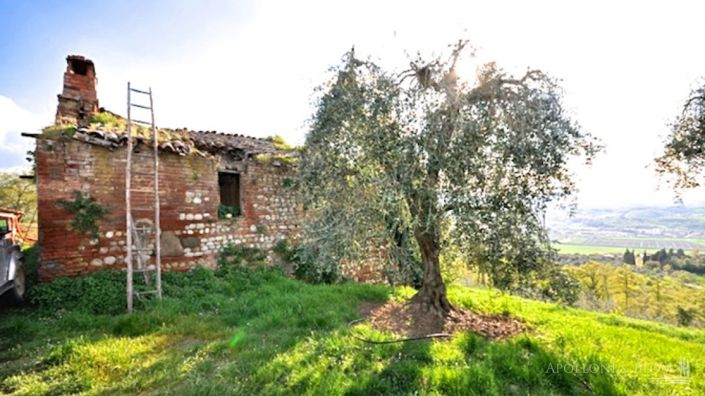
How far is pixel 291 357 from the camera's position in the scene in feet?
15.3

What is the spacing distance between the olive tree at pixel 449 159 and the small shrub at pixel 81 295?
475 centimetres

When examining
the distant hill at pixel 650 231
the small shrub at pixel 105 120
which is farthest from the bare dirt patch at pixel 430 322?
the distant hill at pixel 650 231

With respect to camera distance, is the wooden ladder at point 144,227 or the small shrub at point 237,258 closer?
the wooden ladder at point 144,227

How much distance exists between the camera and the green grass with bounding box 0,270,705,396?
399 cm

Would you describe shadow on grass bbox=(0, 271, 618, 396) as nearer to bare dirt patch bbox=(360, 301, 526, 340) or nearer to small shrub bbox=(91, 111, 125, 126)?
bare dirt patch bbox=(360, 301, 526, 340)

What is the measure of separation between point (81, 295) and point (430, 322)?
7679mm

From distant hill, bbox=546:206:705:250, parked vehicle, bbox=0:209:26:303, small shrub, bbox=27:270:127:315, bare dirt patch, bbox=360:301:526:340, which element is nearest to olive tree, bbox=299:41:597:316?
bare dirt patch, bbox=360:301:526:340

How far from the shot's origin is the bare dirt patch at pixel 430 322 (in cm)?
640

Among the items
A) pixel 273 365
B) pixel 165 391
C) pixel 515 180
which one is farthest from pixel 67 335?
pixel 515 180

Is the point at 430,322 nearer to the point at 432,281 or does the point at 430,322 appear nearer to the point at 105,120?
the point at 432,281

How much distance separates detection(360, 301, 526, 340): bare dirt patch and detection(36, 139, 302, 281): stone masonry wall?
4.73m

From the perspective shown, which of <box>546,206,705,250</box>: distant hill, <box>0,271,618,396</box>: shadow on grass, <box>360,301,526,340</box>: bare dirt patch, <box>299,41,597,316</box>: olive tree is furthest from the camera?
<box>546,206,705,250</box>: distant hill

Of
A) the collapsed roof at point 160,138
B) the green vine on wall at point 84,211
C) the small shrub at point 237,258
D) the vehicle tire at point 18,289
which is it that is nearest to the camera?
the vehicle tire at point 18,289

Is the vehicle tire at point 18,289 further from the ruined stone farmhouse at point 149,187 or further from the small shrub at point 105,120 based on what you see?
the small shrub at point 105,120
